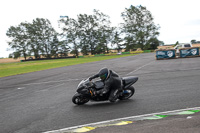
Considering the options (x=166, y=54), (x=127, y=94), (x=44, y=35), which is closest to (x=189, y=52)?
(x=166, y=54)

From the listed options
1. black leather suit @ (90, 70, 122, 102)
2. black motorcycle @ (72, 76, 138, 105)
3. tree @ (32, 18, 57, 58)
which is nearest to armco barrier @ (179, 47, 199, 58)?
black motorcycle @ (72, 76, 138, 105)

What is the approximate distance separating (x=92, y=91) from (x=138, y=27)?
7729cm

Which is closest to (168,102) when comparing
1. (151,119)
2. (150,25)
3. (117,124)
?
(151,119)

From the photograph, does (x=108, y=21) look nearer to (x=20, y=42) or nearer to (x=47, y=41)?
(x=47, y=41)

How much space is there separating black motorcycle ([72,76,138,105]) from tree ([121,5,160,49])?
72.3m

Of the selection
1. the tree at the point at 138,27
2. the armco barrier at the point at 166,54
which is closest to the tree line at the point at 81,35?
the tree at the point at 138,27

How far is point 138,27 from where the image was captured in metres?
79.6

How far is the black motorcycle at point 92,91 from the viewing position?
6.59 meters

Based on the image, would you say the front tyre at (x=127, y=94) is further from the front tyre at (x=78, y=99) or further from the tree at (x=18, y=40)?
the tree at (x=18, y=40)

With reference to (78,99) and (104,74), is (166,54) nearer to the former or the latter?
(104,74)

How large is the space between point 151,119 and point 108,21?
86562mm

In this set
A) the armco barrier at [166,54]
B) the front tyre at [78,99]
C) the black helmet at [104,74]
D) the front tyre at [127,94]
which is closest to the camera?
the black helmet at [104,74]

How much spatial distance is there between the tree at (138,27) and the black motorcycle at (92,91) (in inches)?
2848

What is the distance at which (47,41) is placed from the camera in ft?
286
